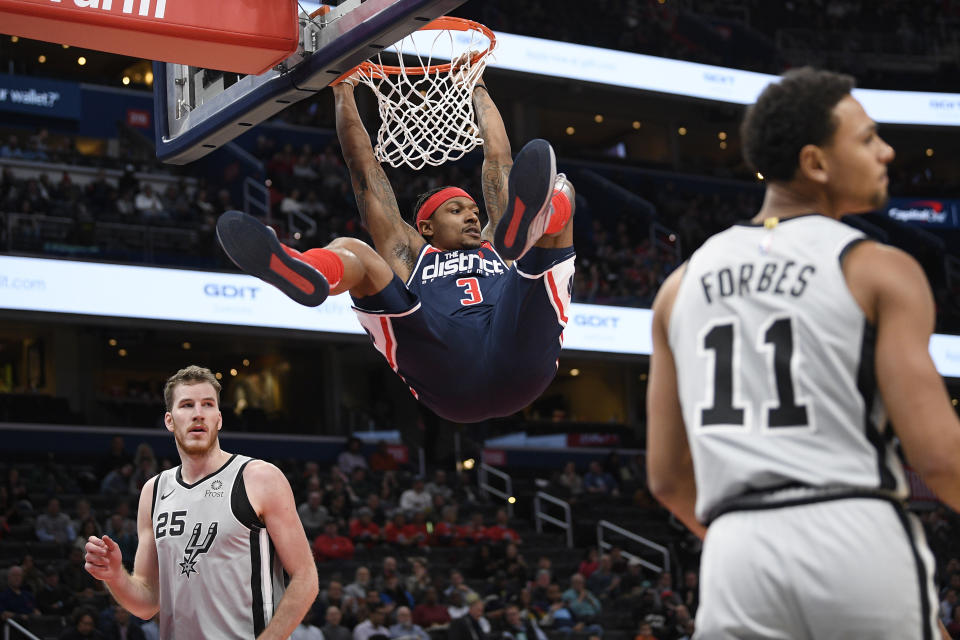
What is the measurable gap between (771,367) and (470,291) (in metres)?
3.98

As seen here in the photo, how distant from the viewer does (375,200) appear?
6984 mm

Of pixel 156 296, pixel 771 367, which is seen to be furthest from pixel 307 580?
pixel 156 296

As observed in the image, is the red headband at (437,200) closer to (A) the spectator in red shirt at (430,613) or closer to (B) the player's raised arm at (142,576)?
(B) the player's raised arm at (142,576)

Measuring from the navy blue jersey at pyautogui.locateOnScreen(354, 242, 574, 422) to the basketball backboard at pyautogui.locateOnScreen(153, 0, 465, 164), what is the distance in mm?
1046

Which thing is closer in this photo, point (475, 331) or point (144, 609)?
point (144, 609)

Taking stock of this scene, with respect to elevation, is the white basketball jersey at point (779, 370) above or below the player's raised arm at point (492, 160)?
below

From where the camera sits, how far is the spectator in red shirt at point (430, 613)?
→ 14.5 metres

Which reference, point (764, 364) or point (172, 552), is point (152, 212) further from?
point (764, 364)

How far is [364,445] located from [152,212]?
575cm

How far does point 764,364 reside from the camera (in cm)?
284

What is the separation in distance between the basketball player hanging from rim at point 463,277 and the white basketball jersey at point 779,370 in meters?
2.23

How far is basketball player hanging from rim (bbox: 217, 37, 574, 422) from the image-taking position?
5230mm

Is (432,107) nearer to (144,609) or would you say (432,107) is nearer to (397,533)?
(144,609)

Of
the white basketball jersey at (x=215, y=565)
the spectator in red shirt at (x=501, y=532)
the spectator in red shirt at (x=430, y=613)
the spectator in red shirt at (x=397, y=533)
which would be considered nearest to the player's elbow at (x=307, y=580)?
the white basketball jersey at (x=215, y=565)
